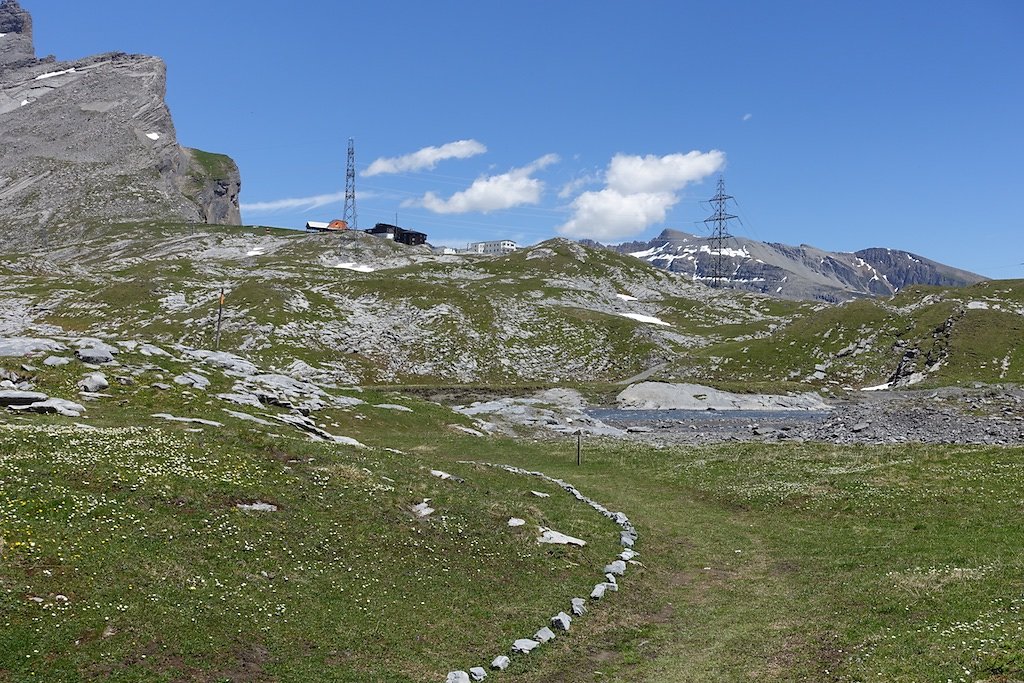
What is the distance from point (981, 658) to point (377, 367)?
101 meters

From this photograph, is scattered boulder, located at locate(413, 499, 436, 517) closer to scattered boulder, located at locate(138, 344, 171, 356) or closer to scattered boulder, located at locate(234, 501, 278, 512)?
scattered boulder, located at locate(234, 501, 278, 512)

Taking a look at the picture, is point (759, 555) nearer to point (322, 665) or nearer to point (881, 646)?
point (881, 646)

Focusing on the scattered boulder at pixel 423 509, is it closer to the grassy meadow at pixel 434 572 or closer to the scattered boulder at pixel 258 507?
the grassy meadow at pixel 434 572

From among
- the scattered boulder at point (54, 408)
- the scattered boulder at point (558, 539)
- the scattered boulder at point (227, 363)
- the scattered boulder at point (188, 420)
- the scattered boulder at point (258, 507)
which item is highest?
the scattered boulder at point (227, 363)

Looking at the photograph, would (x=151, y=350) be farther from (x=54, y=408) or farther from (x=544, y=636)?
(x=544, y=636)

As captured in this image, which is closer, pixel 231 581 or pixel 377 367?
pixel 231 581

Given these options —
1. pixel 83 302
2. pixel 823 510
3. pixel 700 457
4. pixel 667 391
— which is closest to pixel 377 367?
pixel 667 391

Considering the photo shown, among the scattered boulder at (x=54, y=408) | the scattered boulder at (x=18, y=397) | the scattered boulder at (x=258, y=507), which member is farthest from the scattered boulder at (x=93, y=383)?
the scattered boulder at (x=258, y=507)

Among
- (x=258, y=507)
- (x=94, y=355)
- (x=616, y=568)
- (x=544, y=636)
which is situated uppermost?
(x=94, y=355)

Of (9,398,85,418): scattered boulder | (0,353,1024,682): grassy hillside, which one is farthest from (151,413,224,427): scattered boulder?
(9,398,85,418): scattered boulder

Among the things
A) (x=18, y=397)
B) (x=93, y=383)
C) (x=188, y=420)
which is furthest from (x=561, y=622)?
(x=93, y=383)

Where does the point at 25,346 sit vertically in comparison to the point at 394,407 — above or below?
above

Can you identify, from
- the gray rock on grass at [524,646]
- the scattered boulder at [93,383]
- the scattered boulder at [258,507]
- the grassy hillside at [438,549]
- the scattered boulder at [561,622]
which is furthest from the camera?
the scattered boulder at [93,383]

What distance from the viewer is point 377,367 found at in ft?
358
